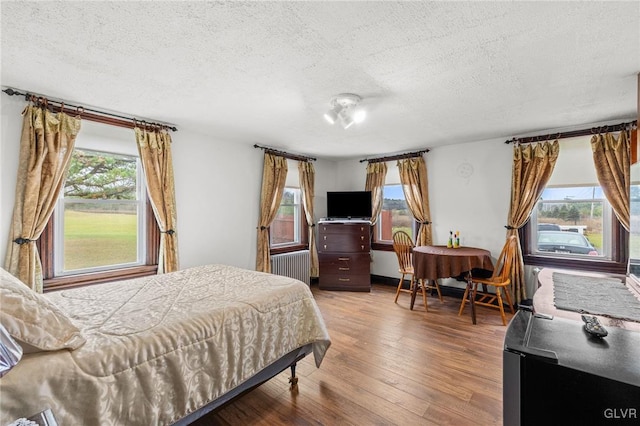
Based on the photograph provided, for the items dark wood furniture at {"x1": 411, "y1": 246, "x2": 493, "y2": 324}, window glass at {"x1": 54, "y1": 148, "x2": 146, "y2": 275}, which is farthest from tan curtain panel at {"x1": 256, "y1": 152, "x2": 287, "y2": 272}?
dark wood furniture at {"x1": 411, "y1": 246, "x2": 493, "y2": 324}

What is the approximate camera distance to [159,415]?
132 centimetres

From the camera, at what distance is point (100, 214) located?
2.92m

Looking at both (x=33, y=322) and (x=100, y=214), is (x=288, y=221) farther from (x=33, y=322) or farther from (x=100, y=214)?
(x=33, y=322)

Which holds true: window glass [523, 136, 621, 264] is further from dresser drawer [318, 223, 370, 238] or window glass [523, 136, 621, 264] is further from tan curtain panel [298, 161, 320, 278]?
tan curtain panel [298, 161, 320, 278]

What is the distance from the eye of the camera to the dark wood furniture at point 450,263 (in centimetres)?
339

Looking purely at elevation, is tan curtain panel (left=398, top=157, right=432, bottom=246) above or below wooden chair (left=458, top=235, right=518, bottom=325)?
above

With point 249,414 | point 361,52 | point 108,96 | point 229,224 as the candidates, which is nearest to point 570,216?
point 361,52

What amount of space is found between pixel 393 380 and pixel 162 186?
117 inches

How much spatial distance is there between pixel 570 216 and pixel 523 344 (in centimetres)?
360

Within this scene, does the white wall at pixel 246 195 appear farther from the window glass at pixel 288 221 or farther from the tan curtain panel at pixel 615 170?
the tan curtain panel at pixel 615 170

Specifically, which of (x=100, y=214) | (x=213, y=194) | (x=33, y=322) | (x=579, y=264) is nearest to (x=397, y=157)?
(x=579, y=264)

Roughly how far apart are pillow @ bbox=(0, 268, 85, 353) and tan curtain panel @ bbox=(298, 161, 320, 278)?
3.90 meters

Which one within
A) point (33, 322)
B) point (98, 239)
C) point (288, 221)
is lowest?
point (33, 322)

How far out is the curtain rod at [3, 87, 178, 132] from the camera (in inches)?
92.1
